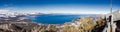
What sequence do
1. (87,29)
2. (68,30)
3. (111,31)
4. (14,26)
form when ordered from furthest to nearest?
(14,26), (68,30), (87,29), (111,31)

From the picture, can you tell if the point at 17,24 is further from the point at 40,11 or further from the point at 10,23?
the point at 40,11

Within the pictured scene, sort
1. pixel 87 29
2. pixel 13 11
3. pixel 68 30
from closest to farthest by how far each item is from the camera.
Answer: pixel 87 29 < pixel 68 30 < pixel 13 11

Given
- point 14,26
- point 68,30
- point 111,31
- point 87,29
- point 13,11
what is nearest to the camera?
point 111,31

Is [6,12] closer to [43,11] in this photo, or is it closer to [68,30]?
[43,11]

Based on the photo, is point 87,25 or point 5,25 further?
point 5,25

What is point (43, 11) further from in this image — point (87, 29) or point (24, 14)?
point (87, 29)

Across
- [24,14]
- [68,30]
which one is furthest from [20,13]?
[68,30]

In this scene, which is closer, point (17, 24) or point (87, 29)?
point (87, 29)

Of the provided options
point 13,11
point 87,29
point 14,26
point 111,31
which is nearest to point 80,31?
point 87,29
